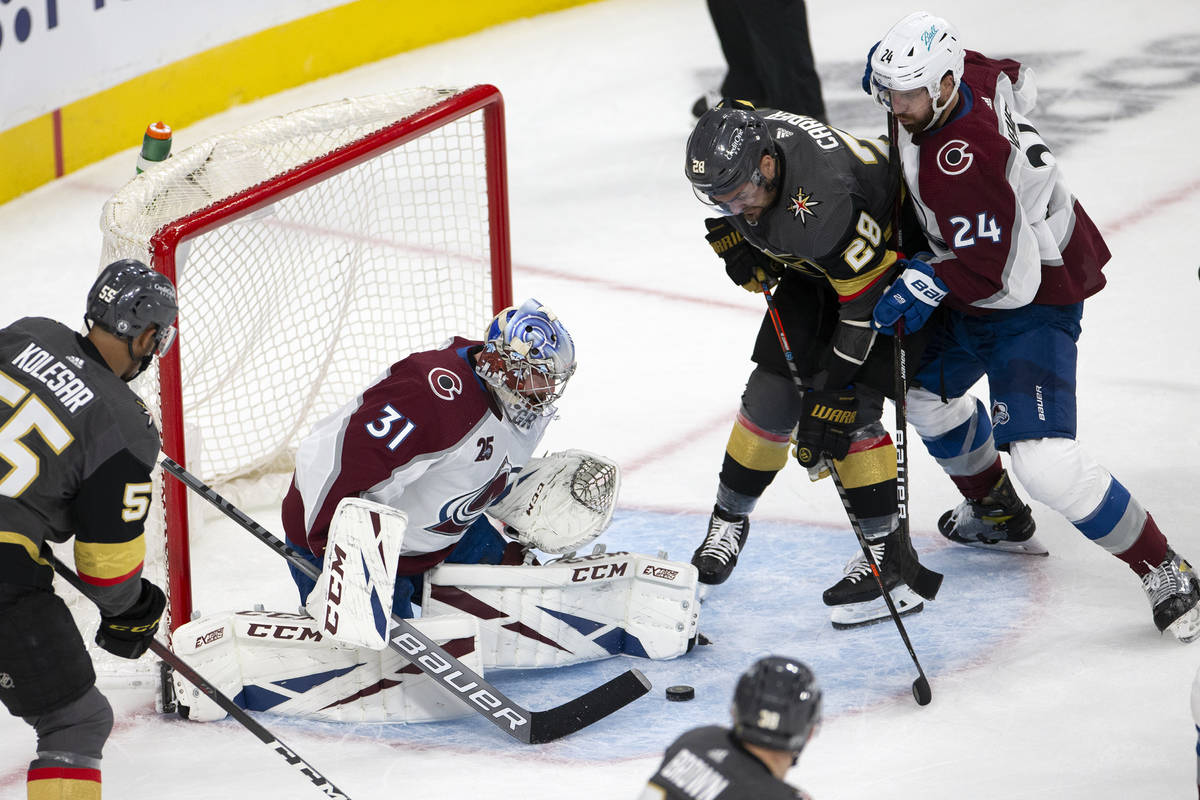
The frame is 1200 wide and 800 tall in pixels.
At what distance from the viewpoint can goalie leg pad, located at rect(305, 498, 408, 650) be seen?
2977 mm

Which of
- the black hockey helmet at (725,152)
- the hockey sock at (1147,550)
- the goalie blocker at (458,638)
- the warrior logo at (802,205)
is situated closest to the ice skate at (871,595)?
the goalie blocker at (458,638)

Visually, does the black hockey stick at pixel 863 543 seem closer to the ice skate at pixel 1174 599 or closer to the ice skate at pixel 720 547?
the ice skate at pixel 720 547

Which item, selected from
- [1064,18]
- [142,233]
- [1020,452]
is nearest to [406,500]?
[142,233]

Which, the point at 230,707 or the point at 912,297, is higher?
the point at 912,297

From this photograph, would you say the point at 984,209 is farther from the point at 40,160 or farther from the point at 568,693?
the point at 40,160

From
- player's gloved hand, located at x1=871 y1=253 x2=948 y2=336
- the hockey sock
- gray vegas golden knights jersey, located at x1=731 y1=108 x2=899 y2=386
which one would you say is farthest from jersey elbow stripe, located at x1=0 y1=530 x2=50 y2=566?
the hockey sock

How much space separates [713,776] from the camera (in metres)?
1.88

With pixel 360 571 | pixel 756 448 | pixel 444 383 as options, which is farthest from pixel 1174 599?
pixel 360 571

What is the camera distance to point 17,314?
5379 mm

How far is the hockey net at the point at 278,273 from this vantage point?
347 cm

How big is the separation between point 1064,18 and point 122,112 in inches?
177

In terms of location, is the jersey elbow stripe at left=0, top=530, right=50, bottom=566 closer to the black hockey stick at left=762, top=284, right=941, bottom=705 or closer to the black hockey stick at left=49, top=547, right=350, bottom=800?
the black hockey stick at left=49, top=547, right=350, bottom=800

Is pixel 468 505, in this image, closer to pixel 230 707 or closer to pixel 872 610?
pixel 230 707

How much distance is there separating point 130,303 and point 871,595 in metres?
1.73
